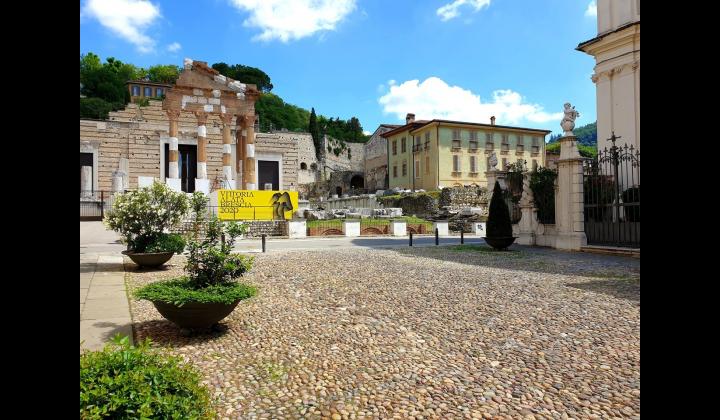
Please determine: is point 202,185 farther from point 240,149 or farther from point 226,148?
point 240,149

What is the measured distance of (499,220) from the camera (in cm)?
1566

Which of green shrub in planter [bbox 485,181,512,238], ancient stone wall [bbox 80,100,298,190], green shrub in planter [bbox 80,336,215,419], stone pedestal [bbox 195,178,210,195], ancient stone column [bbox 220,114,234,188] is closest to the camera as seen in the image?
green shrub in planter [bbox 80,336,215,419]

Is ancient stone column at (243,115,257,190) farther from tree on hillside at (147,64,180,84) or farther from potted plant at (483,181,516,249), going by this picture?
tree on hillside at (147,64,180,84)

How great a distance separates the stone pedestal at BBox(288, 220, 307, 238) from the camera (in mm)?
22344

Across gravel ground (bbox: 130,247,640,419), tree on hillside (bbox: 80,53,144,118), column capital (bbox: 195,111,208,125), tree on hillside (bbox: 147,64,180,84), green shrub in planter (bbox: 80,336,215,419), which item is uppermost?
tree on hillside (bbox: 147,64,180,84)

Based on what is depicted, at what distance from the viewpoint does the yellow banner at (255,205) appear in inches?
912

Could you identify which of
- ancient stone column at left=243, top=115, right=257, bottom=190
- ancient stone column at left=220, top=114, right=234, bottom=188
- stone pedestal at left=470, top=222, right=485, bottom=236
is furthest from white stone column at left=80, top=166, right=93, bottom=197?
stone pedestal at left=470, top=222, right=485, bottom=236

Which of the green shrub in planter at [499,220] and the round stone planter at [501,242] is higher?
the green shrub in planter at [499,220]

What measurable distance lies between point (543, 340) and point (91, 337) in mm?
5271

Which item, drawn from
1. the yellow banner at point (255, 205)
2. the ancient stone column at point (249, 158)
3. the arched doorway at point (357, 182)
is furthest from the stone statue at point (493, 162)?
the arched doorway at point (357, 182)

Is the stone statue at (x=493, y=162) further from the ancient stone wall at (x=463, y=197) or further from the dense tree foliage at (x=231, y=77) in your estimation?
the dense tree foliage at (x=231, y=77)

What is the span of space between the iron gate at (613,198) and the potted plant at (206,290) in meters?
12.6

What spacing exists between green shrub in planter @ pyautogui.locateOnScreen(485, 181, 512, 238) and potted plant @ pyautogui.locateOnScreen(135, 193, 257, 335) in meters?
11.7
